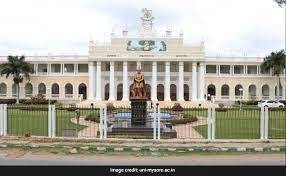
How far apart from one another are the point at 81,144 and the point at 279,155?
7852mm

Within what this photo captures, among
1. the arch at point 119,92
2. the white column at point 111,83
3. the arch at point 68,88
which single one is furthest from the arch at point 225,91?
the arch at point 68,88

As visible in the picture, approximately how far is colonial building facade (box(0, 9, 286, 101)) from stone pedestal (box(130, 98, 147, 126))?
45751 mm

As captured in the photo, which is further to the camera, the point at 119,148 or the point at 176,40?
the point at 176,40

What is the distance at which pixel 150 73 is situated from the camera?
74.2 meters

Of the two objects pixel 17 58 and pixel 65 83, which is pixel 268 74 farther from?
pixel 17 58

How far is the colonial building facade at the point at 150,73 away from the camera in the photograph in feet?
238

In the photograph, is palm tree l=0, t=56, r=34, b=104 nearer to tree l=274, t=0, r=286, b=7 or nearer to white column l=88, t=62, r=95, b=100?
white column l=88, t=62, r=95, b=100

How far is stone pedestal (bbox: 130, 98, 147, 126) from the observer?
2520cm

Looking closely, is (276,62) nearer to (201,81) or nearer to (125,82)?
(201,81)

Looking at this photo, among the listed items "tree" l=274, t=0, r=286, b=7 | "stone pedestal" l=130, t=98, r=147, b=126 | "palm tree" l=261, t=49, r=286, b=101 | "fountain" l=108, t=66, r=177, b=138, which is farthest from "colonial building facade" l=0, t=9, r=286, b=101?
"tree" l=274, t=0, r=286, b=7

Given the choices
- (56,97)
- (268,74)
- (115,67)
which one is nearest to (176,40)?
(115,67)

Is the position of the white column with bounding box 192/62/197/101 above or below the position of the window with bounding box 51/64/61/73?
below

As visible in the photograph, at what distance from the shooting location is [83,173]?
37.6ft

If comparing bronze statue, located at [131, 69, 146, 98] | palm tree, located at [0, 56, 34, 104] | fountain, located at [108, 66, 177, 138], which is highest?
palm tree, located at [0, 56, 34, 104]
